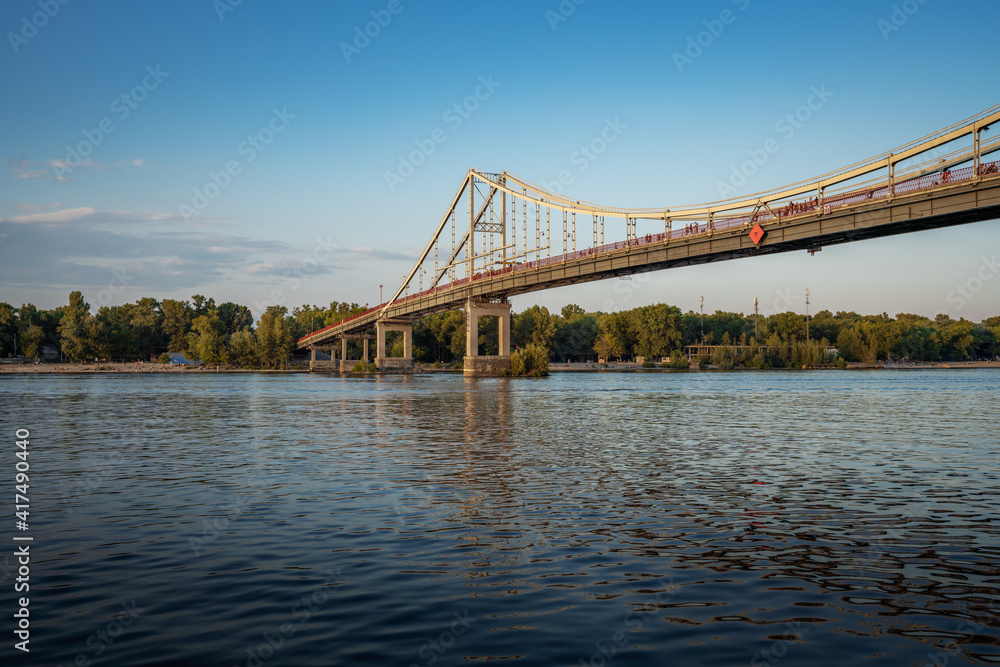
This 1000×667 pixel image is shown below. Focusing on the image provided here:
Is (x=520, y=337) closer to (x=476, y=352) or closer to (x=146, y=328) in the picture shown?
(x=476, y=352)

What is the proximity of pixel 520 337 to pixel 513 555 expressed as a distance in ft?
535

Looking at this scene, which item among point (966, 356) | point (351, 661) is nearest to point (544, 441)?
point (351, 661)

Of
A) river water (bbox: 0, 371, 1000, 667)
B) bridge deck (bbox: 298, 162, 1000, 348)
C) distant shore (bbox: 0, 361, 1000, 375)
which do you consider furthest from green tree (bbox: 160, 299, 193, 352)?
river water (bbox: 0, 371, 1000, 667)

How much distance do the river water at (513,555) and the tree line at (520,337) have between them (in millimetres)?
Result: 129660

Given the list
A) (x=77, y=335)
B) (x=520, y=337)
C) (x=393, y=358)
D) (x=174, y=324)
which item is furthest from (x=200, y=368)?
(x=520, y=337)

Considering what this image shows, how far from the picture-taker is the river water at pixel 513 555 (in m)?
7.10

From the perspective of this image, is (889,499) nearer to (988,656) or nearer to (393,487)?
(988,656)

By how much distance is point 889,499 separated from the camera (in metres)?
14.1

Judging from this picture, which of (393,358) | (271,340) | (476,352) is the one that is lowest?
(393,358)

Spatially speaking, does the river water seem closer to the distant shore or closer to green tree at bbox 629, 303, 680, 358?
the distant shore

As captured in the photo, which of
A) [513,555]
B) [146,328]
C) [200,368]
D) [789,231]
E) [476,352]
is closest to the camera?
[513,555]

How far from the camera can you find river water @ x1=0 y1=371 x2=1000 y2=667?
23.3 ft

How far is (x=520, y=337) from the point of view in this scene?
173125mm

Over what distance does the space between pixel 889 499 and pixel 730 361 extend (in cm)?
15074
